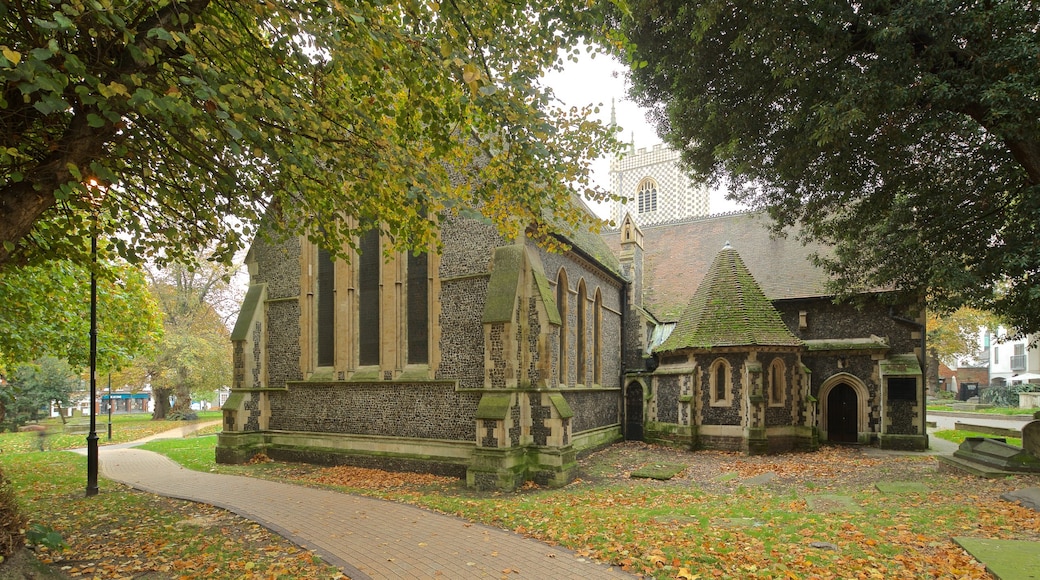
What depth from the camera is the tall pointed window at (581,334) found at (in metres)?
16.5

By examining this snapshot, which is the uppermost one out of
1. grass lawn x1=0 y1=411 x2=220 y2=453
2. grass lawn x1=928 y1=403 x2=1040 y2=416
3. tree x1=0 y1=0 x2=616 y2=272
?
tree x1=0 y1=0 x2=616 y2=272

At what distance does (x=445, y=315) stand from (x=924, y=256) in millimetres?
10265

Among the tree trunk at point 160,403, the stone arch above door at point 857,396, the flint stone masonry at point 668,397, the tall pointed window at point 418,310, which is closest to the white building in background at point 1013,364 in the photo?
the stone arch above door at point 857,396

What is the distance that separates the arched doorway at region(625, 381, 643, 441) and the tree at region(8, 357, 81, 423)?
28099 mm

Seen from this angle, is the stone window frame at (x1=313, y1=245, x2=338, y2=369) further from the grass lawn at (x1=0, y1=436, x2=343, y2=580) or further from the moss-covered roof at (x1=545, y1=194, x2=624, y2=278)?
the moss-covered roof at (x1=545, y1=194, x2=624, y2=278)

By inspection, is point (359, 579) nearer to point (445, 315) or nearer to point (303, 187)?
point (303, 187)

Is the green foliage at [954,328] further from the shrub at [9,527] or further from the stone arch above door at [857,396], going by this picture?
the shrub at [9,527]

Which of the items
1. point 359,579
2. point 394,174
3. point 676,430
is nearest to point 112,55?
point 394,174

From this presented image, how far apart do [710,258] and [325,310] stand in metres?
16.2

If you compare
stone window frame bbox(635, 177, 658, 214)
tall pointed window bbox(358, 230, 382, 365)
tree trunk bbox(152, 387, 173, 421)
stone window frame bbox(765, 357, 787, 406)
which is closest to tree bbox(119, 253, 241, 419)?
tree trunk bbox(152, 387, 173, 421)

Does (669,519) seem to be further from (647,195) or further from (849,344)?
(647,195)

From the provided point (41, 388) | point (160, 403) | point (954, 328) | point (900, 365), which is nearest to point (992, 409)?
point (954, 328)

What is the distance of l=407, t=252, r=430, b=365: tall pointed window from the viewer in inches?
518

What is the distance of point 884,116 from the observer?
9094 mm
